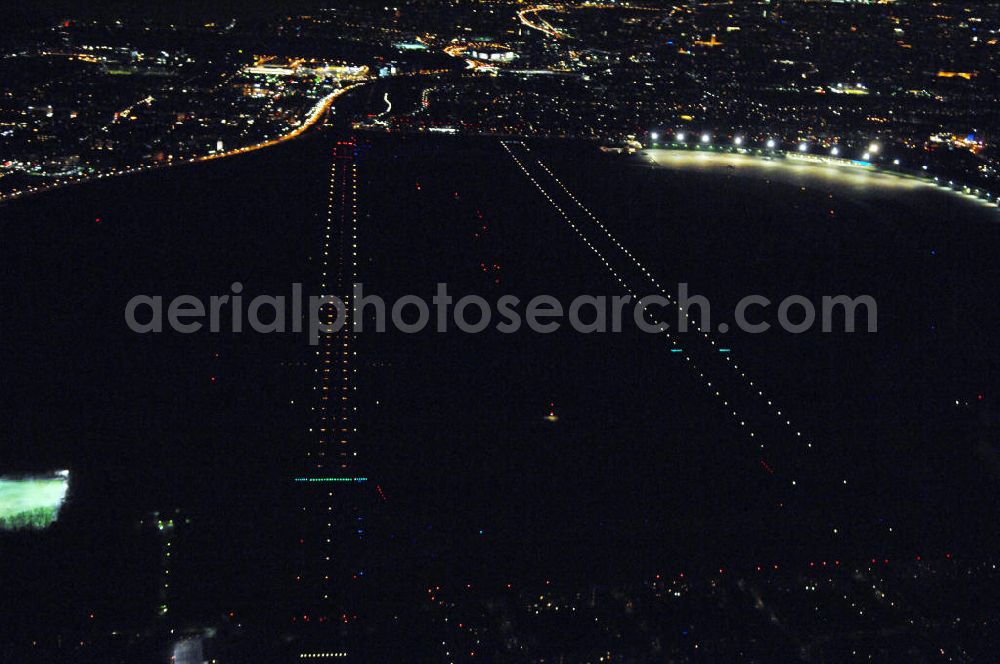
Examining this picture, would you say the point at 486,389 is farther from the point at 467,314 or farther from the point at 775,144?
the point at 775,144

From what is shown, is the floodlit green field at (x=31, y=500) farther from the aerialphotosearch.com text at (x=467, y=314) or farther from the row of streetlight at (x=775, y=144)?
the row of streetlight at (x=775, y=144)

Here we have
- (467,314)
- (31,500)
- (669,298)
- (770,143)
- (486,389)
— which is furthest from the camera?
(770,143)

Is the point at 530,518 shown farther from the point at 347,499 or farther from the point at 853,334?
the point at 853,334

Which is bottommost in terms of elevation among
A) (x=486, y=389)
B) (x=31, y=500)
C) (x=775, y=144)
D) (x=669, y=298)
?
(x=31, y=500)

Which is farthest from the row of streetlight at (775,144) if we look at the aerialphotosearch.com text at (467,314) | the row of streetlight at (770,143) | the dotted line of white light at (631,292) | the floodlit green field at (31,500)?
the floodlit green field at (31,500)

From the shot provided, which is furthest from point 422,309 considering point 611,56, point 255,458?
point 611,56

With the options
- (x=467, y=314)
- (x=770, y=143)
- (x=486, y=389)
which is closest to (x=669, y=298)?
(x=467, y=314)

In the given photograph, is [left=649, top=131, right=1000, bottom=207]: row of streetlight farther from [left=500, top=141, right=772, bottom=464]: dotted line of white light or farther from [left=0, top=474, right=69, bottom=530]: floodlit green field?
[left=0, top=474, right=69, bottom=530]: floodlit green field

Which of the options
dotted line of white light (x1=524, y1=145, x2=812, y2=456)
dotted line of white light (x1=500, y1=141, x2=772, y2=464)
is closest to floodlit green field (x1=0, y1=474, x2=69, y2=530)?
dotted line of white light (x1=500, y1=141, x2=772, y2=464)
